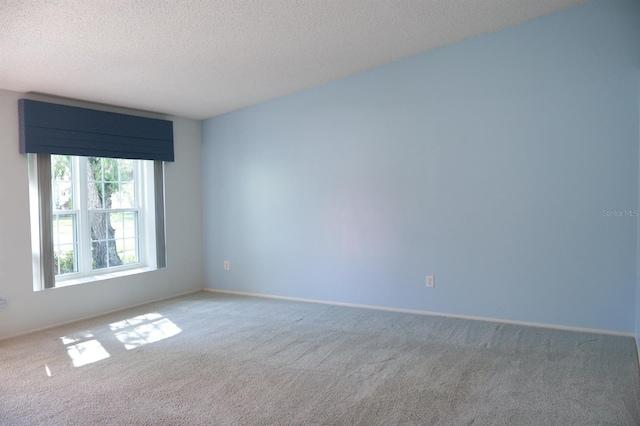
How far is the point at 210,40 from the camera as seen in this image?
12.9 ft

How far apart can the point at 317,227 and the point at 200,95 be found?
1958 millimetres

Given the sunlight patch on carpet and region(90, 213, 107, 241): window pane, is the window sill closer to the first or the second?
region(90, 213, 107, 241): window pane

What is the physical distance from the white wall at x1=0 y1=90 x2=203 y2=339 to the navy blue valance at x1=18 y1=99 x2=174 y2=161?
4.9 inches

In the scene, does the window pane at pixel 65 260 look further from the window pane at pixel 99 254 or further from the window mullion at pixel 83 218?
the window pane at pixel 99 254

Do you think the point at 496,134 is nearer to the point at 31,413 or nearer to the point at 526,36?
the point at 526,36

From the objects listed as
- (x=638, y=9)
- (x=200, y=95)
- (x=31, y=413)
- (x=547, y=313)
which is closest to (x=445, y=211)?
(x=547, y=313)

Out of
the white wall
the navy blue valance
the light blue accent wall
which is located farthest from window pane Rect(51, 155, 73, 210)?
the light blue accent wall

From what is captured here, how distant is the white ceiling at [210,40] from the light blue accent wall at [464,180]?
353mm

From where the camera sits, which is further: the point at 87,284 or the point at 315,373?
the point at 87,284

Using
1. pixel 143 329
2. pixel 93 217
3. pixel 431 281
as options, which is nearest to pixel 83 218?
pixel 93 217

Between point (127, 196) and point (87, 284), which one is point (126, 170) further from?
point (87, 284)

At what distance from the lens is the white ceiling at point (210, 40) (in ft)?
11.0

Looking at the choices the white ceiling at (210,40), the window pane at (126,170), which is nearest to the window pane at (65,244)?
the window pane at (126,170)

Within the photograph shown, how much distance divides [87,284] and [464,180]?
398cm
